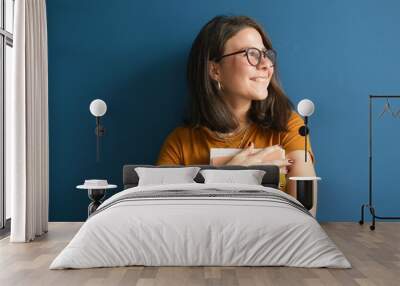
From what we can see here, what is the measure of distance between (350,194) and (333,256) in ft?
9.16

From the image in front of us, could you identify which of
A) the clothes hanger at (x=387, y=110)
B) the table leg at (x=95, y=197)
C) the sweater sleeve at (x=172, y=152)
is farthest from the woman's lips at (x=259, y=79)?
the table leg at (x=95, y=197)

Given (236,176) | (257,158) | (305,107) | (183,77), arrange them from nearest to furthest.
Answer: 1. (236,176)
2. (305,107)
3. (257,158)
4. (183,77)

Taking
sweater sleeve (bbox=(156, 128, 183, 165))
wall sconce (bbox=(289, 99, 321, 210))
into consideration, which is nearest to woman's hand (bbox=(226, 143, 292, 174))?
wall sconce (bbox=(289, 99, 321, 210))

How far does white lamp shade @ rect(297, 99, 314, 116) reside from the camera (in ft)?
21.9

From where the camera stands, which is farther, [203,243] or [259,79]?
[259,79]

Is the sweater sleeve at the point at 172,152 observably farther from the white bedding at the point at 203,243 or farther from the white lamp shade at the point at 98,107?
the white bedding at the point at 203,243

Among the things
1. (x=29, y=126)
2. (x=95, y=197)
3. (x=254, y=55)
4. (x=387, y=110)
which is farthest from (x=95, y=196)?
(x=387, y=110)

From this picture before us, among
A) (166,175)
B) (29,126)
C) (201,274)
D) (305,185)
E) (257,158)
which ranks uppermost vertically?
(29,126)

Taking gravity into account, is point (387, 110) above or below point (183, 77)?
below

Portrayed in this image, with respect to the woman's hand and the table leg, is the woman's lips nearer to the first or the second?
the woman's hand

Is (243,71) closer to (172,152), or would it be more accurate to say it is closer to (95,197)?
(172,152)

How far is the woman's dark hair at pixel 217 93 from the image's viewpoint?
270 inches

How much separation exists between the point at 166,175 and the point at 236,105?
1251 mm

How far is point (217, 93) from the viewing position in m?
6.91
